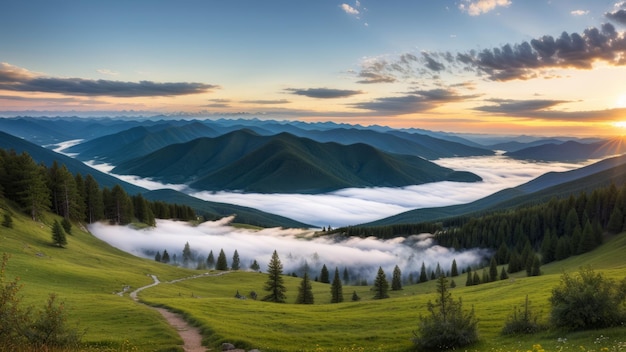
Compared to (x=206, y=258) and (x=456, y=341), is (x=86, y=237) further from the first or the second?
(x=456, y=341)

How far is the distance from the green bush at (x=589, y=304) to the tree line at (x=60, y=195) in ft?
375

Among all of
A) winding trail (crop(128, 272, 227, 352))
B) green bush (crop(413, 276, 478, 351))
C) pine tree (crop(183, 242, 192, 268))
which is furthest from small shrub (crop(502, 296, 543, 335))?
pine tree (crop(183, 242, 192, 268))

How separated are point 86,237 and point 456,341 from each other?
109346 mm

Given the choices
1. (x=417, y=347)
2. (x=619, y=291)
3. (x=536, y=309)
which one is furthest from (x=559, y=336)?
(x=536, y=309)

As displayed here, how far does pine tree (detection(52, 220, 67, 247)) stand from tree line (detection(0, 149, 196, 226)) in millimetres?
22377

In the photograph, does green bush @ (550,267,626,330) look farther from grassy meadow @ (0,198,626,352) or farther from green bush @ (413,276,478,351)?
green bush @ (413,276,478,351)

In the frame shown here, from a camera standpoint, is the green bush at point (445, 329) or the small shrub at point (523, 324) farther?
the small shrub at point (523, 324)

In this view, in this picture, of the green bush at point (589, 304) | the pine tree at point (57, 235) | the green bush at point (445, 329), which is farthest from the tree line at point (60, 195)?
the green bush at point (589, 304)

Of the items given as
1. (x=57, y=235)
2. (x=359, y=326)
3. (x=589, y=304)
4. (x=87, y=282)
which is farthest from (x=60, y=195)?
(x=589, y=304)

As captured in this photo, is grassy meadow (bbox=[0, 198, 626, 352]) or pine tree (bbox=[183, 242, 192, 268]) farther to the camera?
pine tree (bbox=[183, 242, 192, 268])

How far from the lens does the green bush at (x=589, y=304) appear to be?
27156 mm

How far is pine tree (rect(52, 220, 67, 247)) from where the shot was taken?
8181 centimetres

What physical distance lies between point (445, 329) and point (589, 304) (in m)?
10.7

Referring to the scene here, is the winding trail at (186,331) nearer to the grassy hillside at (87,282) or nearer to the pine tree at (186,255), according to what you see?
the grassy hillside at (87,282)
